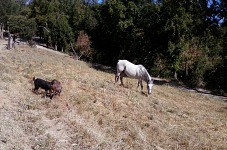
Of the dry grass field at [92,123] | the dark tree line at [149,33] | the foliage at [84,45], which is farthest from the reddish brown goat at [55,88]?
the foliage at [84,45]

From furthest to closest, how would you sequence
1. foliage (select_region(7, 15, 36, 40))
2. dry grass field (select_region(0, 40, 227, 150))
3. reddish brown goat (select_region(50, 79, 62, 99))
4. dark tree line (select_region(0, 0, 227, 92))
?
1. foliage (select_region(7, 15, 36, 40))
2. dark tree line (select_region(0, 0, 227, 92))
3. reddish brown goat (select_region(50, 79, 62, 99))
4. dry grass field (select_region(0, 40, 227, 150))

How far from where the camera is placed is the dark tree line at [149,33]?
33469 millimetres

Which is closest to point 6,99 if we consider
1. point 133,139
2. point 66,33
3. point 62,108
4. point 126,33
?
point 62,108

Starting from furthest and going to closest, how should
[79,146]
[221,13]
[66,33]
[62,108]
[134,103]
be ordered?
[66,33] → [221,13] → [134,103] → [62,108] → [79,146]

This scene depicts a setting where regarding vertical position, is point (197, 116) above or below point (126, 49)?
below

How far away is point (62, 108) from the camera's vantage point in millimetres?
12086

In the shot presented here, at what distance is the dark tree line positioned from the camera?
110 feet

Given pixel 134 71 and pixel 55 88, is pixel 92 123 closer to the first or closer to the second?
pixel 55 88

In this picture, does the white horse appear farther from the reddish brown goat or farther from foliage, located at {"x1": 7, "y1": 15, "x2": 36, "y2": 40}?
foliage, located at {"x1": 7, "y1": 15, "x2": 36, "y2": 40}

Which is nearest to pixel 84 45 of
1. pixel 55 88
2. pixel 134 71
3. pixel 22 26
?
pixel 22 26

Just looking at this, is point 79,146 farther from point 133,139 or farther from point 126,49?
point 126,49

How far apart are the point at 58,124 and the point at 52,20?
6021 cm

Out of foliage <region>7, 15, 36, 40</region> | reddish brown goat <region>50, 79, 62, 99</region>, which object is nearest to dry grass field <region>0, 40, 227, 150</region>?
reddish brown goat <region>50, 79, 62, 99</region>

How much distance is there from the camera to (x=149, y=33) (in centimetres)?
3709
